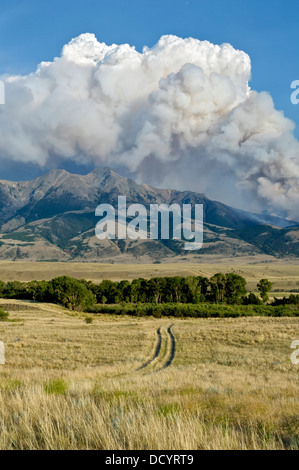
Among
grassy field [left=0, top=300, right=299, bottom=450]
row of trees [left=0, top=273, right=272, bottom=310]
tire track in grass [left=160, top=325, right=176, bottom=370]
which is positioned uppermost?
grassy field [left=0, top=300, right=299, bottom=450]

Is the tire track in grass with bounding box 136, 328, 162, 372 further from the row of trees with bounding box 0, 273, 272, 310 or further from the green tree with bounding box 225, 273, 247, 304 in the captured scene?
the green tree with bounding box 225, 273, 247, 304

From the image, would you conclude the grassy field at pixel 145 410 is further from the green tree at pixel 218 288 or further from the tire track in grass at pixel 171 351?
the green tree at pixel 218 288

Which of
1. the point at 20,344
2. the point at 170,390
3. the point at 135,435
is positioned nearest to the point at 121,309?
the point at 20,344

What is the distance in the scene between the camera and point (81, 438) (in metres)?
4.63

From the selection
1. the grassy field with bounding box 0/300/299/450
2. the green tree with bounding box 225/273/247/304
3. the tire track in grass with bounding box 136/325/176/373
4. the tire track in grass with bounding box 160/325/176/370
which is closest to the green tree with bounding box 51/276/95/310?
the green tree with bounding box 225/273/247/304

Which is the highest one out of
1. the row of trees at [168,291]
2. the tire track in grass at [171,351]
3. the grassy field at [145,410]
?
the grassy field at [145,410]

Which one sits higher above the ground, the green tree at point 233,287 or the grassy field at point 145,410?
the grassy field at point 145,410

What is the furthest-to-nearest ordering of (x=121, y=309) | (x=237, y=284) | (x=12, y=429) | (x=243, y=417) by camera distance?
(x=237, y=284)
(x=121, y=309)
(x=243, y=417)
(x=12, y=429)

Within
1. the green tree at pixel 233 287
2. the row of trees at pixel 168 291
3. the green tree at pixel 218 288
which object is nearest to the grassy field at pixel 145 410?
the row of trees at pixel 168 291

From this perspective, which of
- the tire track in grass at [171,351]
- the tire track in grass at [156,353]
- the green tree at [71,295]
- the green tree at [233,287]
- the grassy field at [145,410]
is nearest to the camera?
the grassy field at [145,410]

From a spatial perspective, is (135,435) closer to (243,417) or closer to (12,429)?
(12,429)

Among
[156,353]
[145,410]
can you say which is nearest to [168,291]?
[156,353]
